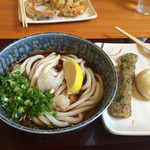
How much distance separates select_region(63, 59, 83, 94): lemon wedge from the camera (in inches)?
30.2

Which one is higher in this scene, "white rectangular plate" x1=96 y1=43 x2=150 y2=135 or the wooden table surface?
the wooden table surface

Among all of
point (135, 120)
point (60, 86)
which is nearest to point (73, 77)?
point (60, 86)

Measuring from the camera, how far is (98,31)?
142 cm

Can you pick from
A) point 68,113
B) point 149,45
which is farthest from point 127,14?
point 68,113

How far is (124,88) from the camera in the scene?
87cm

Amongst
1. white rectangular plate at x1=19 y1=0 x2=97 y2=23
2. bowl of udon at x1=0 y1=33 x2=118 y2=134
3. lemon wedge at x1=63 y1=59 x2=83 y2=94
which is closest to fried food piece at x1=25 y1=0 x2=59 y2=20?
white rectangular plate at x1=19 y1=0 x2=97 y2=23

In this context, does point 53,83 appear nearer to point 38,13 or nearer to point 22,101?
point 22,101

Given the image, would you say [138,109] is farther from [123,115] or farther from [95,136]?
[95,136]

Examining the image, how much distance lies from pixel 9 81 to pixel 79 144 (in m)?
0.41

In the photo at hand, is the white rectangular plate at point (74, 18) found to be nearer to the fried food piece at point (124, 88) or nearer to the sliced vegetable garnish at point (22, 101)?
the fried food piece at point (124, 88)

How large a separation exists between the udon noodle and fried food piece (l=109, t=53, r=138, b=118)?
10 cm

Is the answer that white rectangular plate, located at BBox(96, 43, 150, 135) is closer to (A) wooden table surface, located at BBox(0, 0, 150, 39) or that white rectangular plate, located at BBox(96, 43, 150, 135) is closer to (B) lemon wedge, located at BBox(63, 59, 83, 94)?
(B) lemon wedge, located at BBox(63, 59, 83, 94)

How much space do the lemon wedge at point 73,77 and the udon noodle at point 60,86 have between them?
35mm

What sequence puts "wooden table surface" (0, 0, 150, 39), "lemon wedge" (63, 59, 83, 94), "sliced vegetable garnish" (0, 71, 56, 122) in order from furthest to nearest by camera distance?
1. "wooden table surface" (0, 0, 150, 39)
2. "lemon wedge" (63, 59, 83, 94)
3. "sliced vegetable garnish" (0, 71, 56, 122)
